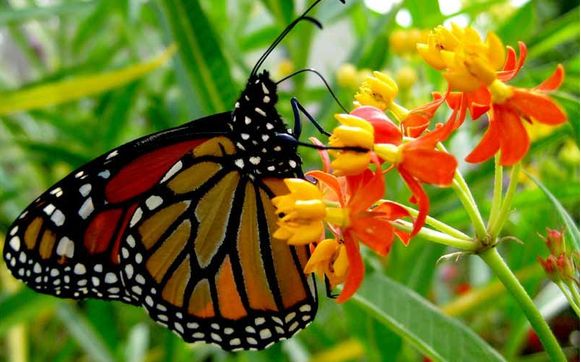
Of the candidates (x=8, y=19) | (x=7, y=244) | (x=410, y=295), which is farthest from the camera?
(x=8, y=19)

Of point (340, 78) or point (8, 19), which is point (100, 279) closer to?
point (340, 78)

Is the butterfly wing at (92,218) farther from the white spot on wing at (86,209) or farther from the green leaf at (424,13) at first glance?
→ the green leaf at (424,13)

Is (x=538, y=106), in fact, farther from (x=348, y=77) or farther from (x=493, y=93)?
(x=348, y=77)

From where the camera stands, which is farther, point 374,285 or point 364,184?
point 374,285

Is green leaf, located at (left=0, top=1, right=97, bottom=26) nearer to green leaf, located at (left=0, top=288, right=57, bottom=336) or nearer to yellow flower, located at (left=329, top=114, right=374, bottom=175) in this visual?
green leaf, located at (left=0, top=288, right=57, bottom=336)

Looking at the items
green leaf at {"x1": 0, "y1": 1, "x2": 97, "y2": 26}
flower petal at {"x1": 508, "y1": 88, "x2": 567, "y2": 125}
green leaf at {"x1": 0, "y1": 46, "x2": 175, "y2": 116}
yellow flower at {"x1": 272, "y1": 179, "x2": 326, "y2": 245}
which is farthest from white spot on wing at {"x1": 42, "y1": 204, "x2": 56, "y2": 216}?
flower petal at {"x1": 508, "y1": 88, "x2": 567, "y2": 125}

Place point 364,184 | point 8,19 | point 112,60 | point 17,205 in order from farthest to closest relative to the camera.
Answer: point 112,60
point 17,205
point 8,19
point 364,184

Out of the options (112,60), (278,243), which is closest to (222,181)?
(278,243)

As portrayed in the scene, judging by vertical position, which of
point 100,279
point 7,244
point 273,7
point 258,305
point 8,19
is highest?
point 8,19

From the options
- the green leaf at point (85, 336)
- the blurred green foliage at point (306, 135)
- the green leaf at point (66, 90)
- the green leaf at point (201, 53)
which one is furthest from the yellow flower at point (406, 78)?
the green leaf at point (85, 336)
